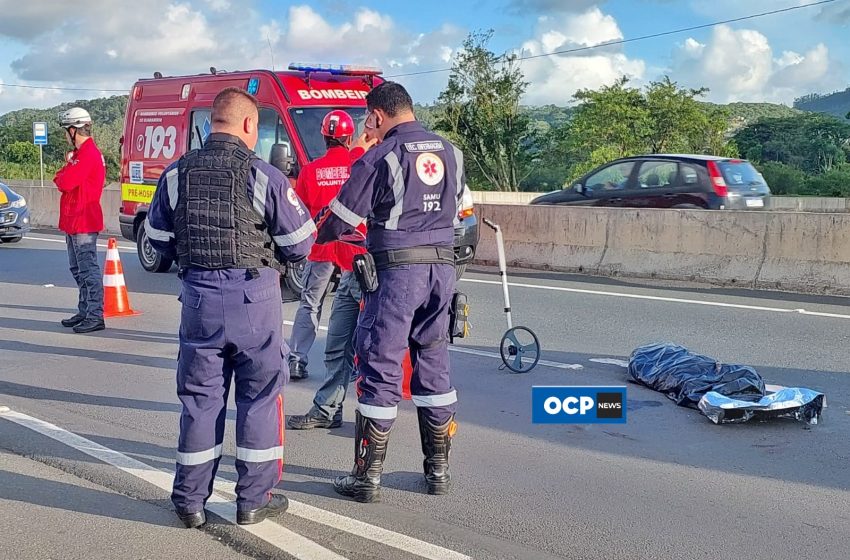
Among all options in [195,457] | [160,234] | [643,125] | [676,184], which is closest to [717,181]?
[676,184]

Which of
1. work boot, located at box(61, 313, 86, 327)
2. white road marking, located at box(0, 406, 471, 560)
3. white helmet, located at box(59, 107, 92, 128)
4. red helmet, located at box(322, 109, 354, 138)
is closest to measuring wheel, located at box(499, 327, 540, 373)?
red helmet, located at box(322, 109, 354, 138)

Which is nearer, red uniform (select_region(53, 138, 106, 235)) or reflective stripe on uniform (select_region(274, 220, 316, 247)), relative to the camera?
reflective stripe on uniform (select_region(274, 220, 316, 247))

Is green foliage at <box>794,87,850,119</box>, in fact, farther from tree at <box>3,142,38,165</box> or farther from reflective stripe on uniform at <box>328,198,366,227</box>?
reflective stripe on uniform at <box>328,198,366,227</box>

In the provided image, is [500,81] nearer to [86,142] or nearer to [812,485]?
[86,142]

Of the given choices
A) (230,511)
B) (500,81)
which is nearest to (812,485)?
Answer: (230,511)

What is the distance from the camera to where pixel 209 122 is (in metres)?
11.8

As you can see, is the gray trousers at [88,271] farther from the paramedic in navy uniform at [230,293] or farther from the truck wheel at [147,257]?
the paramedic in navy uniform at [230,293]

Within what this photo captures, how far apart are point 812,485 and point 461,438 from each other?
1931 millimetres

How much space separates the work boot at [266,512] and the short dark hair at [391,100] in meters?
1.85

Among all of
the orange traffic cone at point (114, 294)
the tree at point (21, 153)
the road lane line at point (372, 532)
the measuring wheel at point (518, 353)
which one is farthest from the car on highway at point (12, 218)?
the tree at point (21, 153)

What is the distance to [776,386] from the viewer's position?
6.61 m

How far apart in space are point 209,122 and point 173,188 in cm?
796

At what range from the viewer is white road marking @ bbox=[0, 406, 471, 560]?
390 centimetres

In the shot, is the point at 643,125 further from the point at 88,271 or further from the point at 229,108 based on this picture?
the point at 229,108
